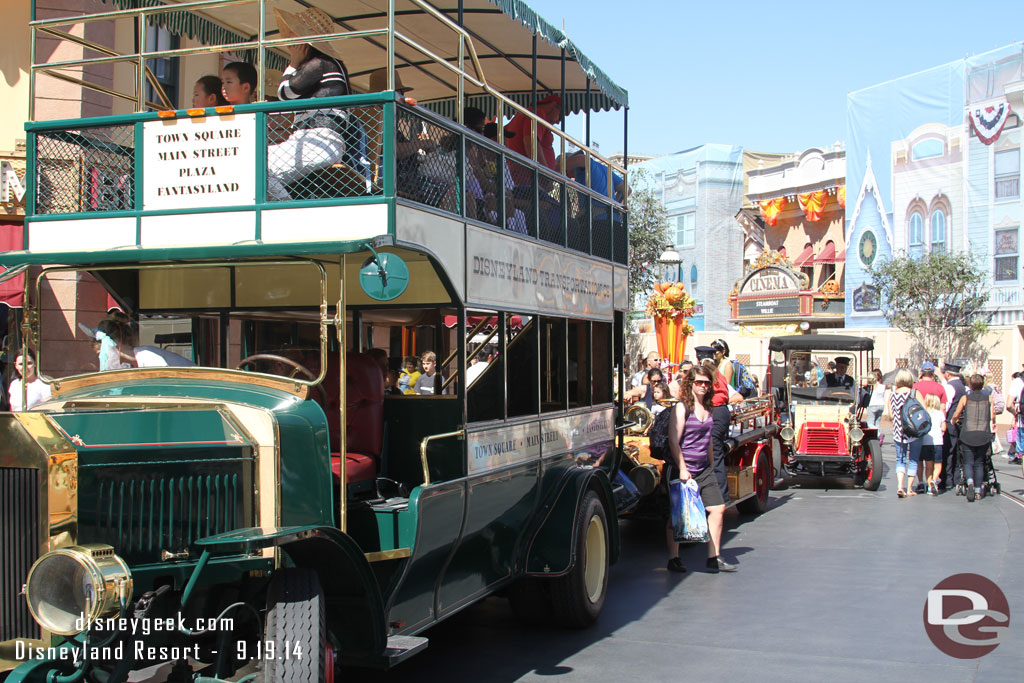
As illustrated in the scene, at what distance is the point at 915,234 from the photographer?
33.8m

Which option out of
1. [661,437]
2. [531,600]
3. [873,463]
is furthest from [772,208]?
[531,600]

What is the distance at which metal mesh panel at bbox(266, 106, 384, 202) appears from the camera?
16.1 ft

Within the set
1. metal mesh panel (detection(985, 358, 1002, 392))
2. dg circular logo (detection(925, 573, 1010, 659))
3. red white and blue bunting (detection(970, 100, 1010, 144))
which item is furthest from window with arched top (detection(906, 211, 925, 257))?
dg circular logo (detection(925, 573, 1010, 659))

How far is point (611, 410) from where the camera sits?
Answer: 8.62 m

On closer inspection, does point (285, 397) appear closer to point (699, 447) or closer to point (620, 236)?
point (699, 447)

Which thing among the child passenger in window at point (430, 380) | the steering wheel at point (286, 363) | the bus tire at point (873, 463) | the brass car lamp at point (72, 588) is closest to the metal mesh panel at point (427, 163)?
the child passenger in window at point (430, 380)

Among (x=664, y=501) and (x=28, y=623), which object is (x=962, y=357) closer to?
(x=664, y=501)

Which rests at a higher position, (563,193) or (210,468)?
(563,193)

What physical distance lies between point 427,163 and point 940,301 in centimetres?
2918

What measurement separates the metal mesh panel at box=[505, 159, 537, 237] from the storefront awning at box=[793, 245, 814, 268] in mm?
34829

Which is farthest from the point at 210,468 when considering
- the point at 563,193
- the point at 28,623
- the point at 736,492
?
the point at 736,492

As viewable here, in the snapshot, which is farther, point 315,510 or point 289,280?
point 289,280

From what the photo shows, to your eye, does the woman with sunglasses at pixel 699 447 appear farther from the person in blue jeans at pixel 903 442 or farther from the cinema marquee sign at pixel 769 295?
the cinema marquee sign at pixel 769 295

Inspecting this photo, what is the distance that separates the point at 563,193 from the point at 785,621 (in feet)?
11.3
